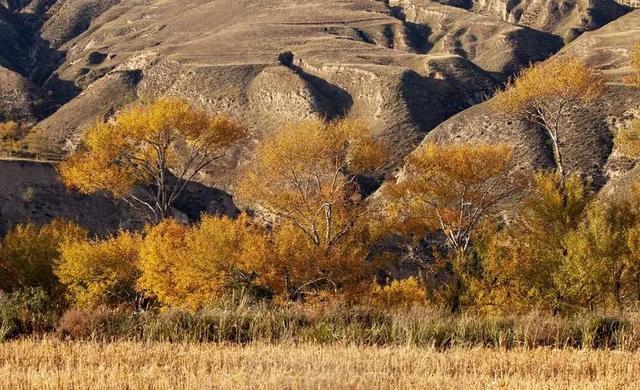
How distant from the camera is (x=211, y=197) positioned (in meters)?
85.9

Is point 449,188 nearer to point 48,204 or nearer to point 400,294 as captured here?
point 400,294

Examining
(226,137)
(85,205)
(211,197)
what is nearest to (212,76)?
(211,197)

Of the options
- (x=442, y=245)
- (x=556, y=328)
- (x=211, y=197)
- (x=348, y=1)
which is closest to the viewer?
(x=556, y=328)

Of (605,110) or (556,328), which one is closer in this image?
(556,328)

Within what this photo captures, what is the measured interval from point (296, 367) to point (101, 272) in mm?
39862

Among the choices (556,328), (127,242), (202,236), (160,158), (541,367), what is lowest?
(127,242)

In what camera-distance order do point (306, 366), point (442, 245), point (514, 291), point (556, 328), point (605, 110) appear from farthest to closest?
point (605, 110) → point (442, 245) → point (514, 291) → point (556, 328) → point (306, 366)

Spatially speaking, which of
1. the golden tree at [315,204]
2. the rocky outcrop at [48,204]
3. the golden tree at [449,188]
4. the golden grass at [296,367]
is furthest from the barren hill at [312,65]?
the golden grass at [296,367]

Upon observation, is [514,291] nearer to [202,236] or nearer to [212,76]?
[202,236]

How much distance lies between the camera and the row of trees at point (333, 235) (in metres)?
36.5

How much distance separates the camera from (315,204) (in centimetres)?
4350

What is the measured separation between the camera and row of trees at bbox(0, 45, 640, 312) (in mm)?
36531

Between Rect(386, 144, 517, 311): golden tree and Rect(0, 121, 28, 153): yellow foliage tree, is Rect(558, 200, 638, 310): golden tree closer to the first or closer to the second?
Rect(386, 144, 517, 311): golden tree

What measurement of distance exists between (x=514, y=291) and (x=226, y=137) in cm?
2238
